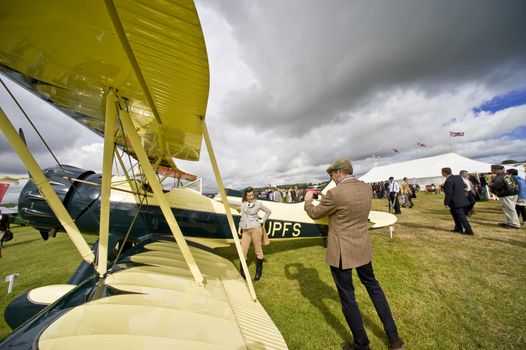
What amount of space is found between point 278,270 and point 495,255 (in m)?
3.80

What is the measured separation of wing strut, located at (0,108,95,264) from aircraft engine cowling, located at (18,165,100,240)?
6.48 feet

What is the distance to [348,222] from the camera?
1743 mm

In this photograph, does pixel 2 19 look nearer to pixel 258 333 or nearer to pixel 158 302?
pixel 158 302

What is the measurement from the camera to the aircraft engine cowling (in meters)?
3.33

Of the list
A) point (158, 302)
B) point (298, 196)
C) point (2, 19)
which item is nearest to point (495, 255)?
point (158, 302)

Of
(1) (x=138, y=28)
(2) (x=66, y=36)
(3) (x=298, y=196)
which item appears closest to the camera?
(1) (x=138, y=28)

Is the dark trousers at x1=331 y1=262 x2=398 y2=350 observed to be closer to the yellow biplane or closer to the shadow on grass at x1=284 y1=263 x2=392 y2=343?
the shadow on grass at x1=284 y1=263 x2=392 y2=343

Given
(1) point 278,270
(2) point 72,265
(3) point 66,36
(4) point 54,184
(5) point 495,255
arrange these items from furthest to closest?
(2) point 72,265, (1) point 278,270, (5) point 495,255, (4) point 54,184, (3) point 66,36

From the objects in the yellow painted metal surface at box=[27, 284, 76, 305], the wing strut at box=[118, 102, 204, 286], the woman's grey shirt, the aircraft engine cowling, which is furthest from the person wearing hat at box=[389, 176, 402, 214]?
the yellow painted metal surface at box=[27, 284, 76, 305]

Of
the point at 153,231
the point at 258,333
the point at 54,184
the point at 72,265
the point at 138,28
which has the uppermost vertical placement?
the point at 138,28

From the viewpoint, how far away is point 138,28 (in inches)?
47.1

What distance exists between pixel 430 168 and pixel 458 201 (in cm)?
2255

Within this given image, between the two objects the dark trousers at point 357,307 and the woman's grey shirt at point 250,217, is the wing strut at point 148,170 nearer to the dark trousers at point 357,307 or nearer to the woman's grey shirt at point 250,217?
the dark trousers at point 357,307

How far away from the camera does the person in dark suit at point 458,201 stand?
5.09 metres
